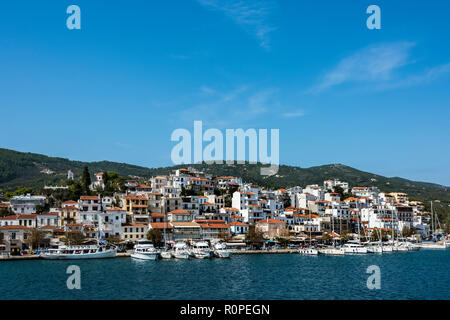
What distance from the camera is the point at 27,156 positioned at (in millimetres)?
183250

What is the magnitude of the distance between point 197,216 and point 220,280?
119ft

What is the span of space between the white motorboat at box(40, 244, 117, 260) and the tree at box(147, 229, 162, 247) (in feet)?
23.7

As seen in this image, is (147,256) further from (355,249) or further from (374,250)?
(374,250)

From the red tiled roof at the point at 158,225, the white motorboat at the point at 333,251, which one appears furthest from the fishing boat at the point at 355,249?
the red tiled roof at the point at 158,225

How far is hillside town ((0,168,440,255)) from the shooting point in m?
59.8

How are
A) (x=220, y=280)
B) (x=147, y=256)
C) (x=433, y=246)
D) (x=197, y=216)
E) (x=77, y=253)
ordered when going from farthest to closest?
(x=433, y=246) → (x=197, y=216) → (x=77, y=253) → (x=147, y=256) → (x=220, y=280)

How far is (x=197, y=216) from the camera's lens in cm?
7031

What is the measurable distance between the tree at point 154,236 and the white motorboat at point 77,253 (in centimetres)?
723

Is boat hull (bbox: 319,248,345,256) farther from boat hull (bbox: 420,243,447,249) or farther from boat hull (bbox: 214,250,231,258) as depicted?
boat hull (bbox: 420,243,447,249)

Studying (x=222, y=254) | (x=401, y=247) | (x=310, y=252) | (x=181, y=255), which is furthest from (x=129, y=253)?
(x=401, y=247)

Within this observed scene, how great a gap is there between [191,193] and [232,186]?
15747 mm

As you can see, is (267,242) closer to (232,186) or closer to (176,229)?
(176,229)

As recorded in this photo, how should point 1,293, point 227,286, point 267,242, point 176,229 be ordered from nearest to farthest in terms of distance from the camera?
point 1,293
point 227,286
point 176,229
point 267,242

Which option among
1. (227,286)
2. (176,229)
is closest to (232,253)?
(176,229)
